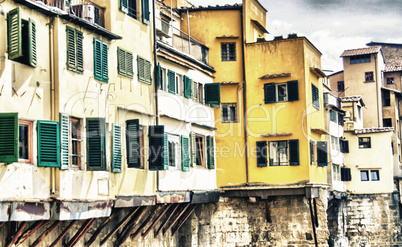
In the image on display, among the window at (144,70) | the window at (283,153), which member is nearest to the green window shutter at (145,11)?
the window at (144,70)

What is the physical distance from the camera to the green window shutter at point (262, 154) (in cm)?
2938

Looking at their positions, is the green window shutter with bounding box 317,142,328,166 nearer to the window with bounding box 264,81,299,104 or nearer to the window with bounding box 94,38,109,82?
the window with bounding box 264,81,299,104

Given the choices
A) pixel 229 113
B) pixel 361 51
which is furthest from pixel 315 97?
pixel 361 51

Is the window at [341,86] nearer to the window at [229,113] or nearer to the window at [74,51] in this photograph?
the window at [229,113]

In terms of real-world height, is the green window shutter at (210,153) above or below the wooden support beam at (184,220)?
above

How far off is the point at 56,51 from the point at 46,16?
0.91 metres

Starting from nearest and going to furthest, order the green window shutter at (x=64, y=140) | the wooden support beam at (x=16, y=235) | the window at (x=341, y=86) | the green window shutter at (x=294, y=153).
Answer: the wooden support beam at (x=16, y=235) < the green window shutter at (x=64, y=140) < the green window shutter at (x=294, y=153) < the window at (x=341, y=86)

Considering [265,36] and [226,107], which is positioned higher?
[265,36]

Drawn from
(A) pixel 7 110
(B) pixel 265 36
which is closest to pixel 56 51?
(A) pixel 7 110

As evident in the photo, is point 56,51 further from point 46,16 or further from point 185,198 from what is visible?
point 185,198

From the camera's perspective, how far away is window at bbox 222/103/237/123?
2997 centimetres

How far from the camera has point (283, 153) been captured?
29.4m

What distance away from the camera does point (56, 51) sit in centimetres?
1719

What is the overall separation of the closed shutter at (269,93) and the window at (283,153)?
186cm
